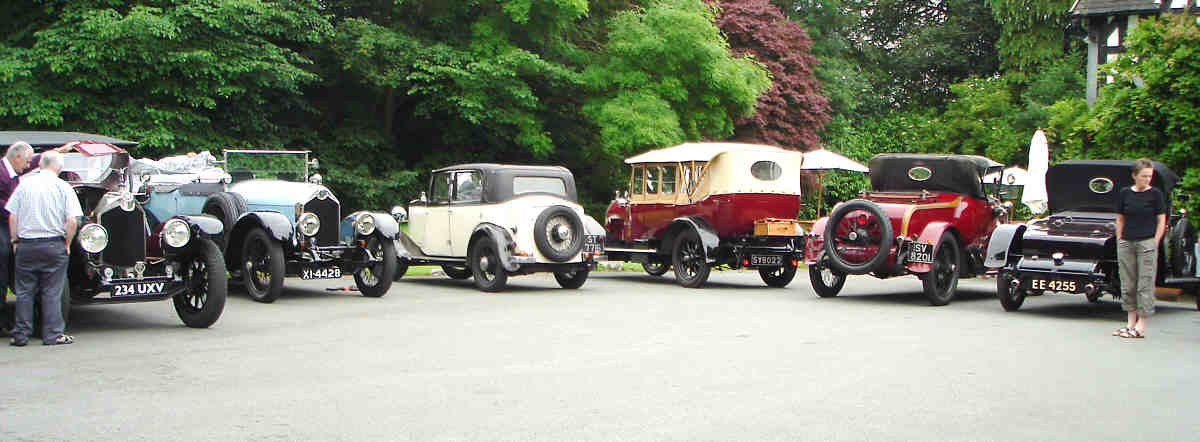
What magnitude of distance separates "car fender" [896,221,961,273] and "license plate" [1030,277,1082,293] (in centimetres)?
135

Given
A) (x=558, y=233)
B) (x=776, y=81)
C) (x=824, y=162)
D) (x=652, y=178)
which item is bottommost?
(x=558, y=233)

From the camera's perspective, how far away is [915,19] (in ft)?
135

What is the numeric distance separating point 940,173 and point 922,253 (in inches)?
82.0

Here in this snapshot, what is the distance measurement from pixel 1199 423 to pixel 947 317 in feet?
18.3

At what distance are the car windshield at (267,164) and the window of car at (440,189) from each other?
1.97m

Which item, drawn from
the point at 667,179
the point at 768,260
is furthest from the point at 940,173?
the point at 667,179

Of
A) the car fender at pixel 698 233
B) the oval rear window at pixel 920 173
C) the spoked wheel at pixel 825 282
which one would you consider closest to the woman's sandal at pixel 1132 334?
the spoked wheel at pixel 825 282

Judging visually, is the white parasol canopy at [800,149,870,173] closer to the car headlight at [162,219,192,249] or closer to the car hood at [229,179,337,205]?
the car hood at [229,179,337,205]

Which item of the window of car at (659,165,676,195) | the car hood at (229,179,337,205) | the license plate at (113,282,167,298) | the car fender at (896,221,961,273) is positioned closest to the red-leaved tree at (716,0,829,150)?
the window of car at (659,165,676,195)

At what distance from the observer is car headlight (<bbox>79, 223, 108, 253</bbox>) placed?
339 inches

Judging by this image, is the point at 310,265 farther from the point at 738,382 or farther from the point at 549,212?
the point at 738,382

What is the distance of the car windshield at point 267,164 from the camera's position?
47.0 feet

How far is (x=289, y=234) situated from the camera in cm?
1191

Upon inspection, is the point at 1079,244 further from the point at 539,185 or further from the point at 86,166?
the point at 86,166
